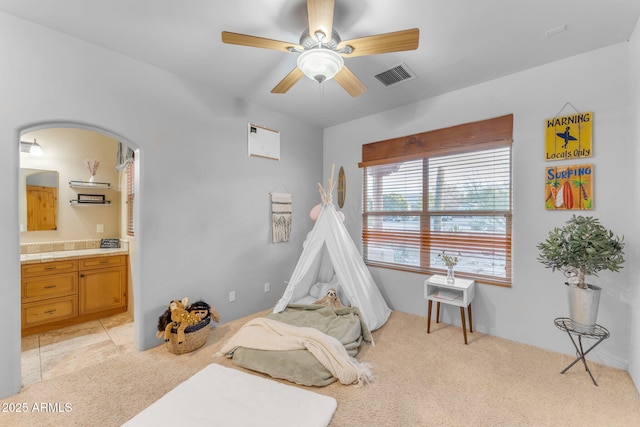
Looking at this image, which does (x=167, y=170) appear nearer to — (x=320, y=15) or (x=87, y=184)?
(x=87, y=184)

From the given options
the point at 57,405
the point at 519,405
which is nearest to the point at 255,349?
the point at 57,405

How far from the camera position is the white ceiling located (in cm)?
192

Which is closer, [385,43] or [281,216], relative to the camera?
[385,43]

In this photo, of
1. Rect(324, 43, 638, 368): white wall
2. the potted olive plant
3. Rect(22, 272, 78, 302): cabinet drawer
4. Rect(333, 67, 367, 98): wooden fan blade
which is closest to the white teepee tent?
Rect(324, 43, 638, 368): white wall

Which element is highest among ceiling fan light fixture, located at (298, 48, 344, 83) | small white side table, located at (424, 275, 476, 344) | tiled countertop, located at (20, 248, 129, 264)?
ceiling fan light fixture, located at (298, 48, 344, 83)

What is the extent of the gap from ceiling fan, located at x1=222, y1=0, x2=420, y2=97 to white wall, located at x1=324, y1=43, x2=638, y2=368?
1.76 metres

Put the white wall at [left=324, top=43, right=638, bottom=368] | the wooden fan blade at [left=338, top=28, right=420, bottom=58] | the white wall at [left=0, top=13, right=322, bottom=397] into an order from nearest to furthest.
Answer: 1. the wooden fan blade at [left=338, top=28, right=420, bottom=58]
2. the white wall at [left=0, top=13, right=322, bottom=397]
3. the white wall at [left=324, top=43, right=638, bottom=368]

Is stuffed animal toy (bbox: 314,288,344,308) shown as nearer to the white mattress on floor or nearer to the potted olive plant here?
the white mattress on floor

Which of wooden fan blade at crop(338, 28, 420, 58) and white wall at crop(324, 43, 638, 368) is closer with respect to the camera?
wooden fan blade at crop(338, 28, 420, 58)

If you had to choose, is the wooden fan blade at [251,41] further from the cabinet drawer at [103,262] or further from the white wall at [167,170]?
the cabinet drawer at [103,262]

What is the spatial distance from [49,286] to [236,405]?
2.91 m

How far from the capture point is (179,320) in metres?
2.58

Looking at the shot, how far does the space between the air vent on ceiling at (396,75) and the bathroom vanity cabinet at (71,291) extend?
3986 mm

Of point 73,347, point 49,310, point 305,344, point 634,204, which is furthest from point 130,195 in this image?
point 634,204
